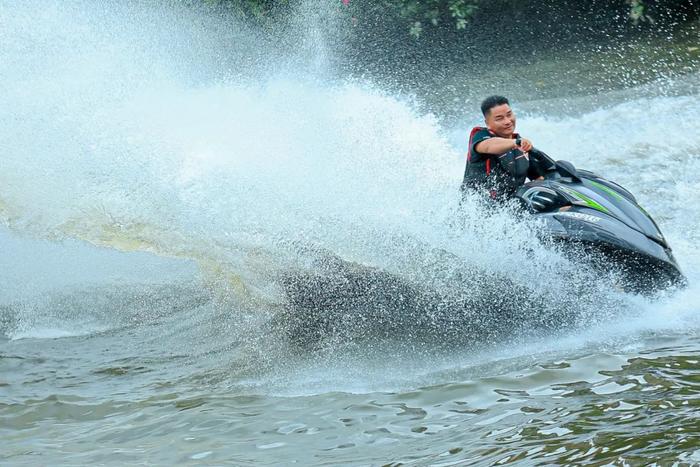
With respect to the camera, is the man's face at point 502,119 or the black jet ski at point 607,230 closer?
the black jet ski at point 607,230

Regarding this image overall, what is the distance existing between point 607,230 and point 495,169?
948 millimetres

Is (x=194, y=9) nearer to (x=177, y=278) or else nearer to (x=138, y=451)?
(x=177, y=278)

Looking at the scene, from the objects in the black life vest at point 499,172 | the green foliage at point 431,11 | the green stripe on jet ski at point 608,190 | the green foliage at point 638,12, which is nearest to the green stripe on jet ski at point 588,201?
the green stripe on jet ski at point 608,190

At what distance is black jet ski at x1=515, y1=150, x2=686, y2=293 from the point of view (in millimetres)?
5395

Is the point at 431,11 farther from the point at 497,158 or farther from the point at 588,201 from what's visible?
the point at 588,201

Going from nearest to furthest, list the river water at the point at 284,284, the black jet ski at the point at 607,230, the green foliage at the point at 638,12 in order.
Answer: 1. the river water at the point at 284,284
2. the black jet ski at the point at 607,230
3. the green foliage at the point at 638,12

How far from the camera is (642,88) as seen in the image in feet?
36.8

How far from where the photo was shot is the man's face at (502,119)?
19.8 ft

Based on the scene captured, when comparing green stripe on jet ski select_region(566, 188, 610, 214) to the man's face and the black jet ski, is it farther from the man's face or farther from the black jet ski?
the man's face

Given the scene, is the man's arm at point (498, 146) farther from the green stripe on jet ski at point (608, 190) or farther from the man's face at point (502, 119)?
the green stripe on jet ski at point (608, 190)

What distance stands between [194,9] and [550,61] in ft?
18.3

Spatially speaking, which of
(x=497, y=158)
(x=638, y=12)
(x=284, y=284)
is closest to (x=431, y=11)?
(x=638, y=12)

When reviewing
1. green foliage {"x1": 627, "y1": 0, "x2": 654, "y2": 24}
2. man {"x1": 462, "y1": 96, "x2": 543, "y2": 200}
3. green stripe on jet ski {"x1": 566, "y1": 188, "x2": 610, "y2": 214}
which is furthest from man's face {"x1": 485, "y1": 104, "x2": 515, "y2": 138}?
green foliage {"x1": 627, "y1": 0, "x2": 654, "y2": 24}

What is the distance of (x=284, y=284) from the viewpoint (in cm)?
Answer: 630
